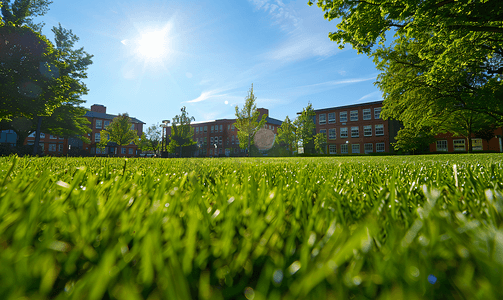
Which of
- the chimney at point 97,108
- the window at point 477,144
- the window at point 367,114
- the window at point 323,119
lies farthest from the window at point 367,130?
the chimney at point 97,108

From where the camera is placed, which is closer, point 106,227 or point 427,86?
point 106,227

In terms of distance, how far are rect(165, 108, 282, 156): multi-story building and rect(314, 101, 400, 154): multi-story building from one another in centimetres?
2051

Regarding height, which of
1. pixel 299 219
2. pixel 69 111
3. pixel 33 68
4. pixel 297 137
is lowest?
pixel 299 219

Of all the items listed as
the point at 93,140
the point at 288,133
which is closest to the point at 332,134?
the point at 288,133

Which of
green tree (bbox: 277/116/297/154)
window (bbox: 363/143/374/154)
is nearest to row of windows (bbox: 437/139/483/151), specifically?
window (bbox: 363/143/374/154)

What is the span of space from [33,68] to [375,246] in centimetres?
2617

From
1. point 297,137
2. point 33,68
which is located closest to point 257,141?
point 297,137

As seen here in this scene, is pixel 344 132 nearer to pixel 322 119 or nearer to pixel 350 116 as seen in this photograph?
pixel 350 116

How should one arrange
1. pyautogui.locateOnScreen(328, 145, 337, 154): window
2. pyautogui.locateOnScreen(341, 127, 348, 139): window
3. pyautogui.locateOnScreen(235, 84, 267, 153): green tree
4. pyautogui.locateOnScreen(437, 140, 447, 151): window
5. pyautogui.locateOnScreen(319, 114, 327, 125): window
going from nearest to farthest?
pyautogui.locateOnScreen(235, 84, 267, 153): green tree < pyautogui.locateOnScreen(437, 140, 447, 151): window < pyautogui.locateOnScreen(341, 127, 348, 139): window < pyautogui.locateOnScreen(328, 145, 337, 154): window < pyautogui.locateOnScreen(319, 114, 327, 125): window

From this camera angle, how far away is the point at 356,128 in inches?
1764

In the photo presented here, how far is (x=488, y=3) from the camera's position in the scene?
284 inches

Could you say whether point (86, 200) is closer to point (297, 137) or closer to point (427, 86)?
point (427, 86)

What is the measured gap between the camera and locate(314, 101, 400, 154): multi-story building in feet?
136

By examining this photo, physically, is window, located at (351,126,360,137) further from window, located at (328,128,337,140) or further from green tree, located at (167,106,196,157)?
green tree, located at (167,106,196,157)
